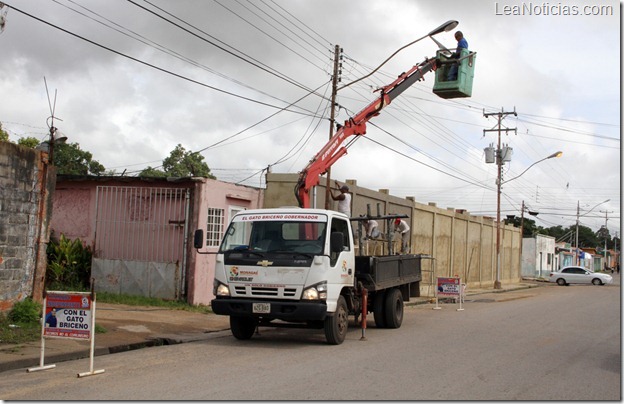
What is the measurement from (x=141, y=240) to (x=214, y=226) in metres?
1.95

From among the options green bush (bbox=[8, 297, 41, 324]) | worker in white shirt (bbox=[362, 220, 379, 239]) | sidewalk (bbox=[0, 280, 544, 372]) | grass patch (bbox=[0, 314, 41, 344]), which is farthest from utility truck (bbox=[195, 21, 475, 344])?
green bush (bbox=[8, 297, 41, 324])

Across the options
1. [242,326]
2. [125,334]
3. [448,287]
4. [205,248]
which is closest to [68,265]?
[205,248]

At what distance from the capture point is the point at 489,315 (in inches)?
705

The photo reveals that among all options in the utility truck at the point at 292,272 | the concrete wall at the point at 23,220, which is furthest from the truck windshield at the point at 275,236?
the concrete wall at the point at 23,220

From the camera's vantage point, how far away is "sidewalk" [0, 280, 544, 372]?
30.1 ft

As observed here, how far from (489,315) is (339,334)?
26.9ft

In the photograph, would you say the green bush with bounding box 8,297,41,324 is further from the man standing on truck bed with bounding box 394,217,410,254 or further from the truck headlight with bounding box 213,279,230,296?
the man standing on truck bed with bounding box 394,217,410,254

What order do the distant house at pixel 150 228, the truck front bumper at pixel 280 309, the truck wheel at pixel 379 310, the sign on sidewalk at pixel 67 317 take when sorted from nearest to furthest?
the sign on sidewalk at pixel 67 317 → the truck front bumper at pixel 280 309 → the truck wheel at pixel 379 310 → the distant house at pixel 150 228

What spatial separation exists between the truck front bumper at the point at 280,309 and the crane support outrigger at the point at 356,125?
401 centimetres

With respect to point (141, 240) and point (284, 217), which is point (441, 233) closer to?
point (141, 240)

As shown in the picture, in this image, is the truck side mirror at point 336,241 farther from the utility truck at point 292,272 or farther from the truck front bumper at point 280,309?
the truck front bumper at point 280,309

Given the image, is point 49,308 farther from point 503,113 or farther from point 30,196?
point 503,113

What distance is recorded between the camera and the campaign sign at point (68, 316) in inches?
328

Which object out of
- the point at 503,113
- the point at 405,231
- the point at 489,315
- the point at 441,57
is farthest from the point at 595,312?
the point at 503,113
